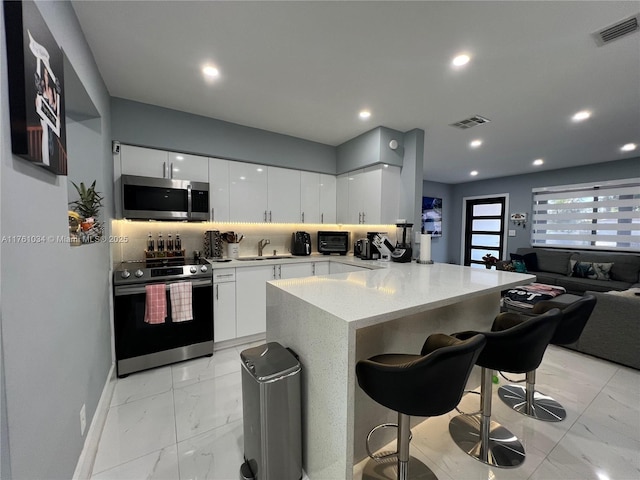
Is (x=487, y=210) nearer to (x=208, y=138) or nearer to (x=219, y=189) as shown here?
(x=219, y=189)

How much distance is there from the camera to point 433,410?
106cm

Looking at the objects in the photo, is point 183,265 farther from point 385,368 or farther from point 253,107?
point 385,368

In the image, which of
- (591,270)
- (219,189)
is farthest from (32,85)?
(591,270)

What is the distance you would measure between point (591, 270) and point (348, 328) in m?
5.85

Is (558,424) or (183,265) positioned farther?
(183,265)

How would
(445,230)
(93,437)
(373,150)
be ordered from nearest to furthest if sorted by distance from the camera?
1. (93,437)
2. (373,150)
3. (445,230)

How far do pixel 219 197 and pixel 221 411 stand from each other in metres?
2.26

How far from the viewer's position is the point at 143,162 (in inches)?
108

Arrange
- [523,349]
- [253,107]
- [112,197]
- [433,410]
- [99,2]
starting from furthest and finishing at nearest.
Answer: [253,107] < [112,197] < [99,2] < [523,349] < [433,410]

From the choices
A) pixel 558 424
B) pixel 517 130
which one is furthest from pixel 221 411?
pixel 517 130

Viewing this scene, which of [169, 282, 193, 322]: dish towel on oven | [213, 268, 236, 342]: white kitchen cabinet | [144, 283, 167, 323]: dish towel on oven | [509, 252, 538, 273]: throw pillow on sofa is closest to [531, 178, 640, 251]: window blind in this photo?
[509, 252, 538, 273]: throw pillow on sofa

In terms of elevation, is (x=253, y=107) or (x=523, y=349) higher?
(x=253, y=107)

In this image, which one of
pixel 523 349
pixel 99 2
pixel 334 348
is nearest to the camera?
pixel 334 348

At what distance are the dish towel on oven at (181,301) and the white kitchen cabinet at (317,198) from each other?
6.01ft
